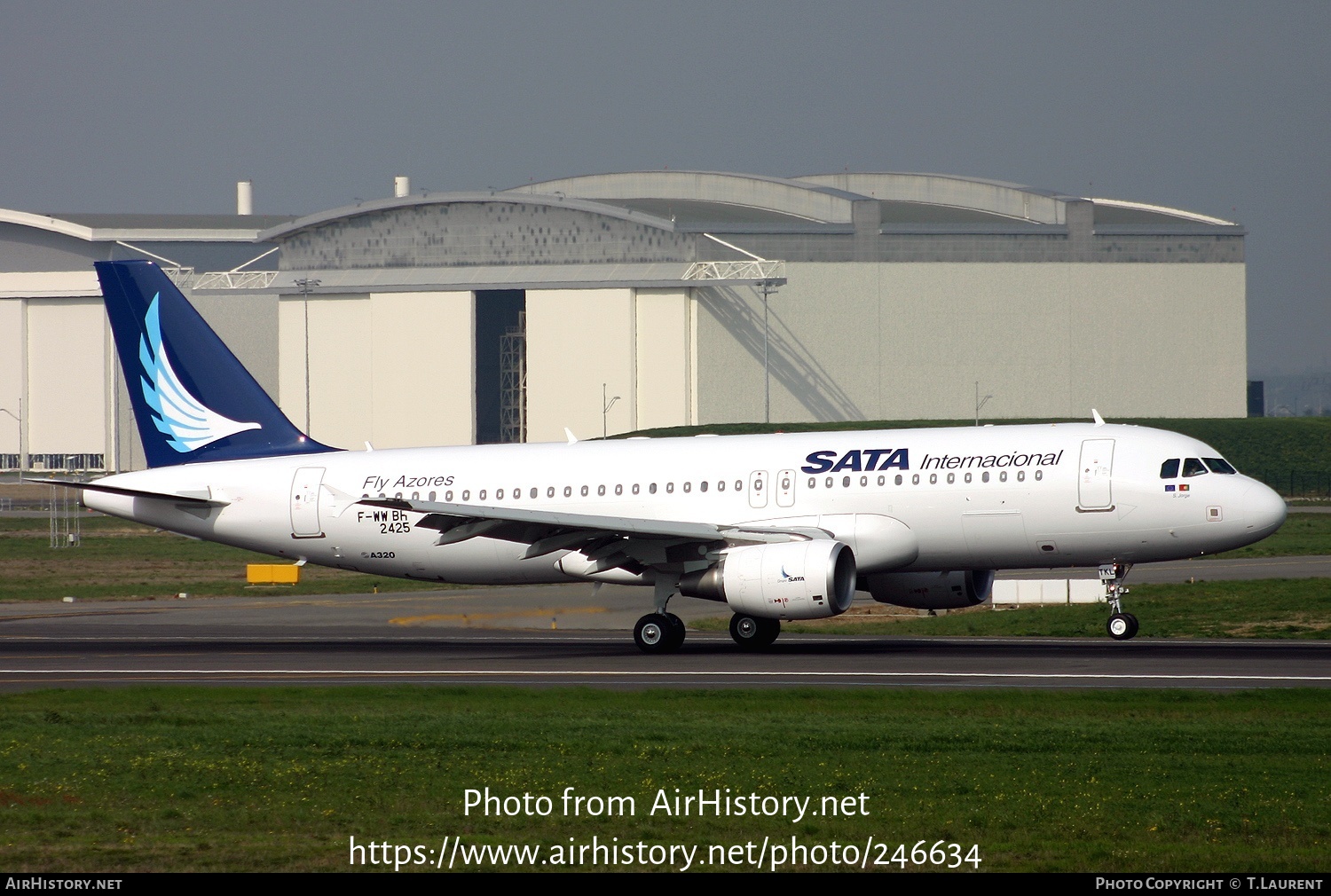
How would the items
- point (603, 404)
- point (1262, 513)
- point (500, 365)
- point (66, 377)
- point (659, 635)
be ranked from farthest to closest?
1. point (66, 377)
2. point (500, 365)
3. point (603, 404)
4. point (659, 635)
5. point (1262, 513)

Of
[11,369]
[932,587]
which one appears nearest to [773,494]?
[932,587]

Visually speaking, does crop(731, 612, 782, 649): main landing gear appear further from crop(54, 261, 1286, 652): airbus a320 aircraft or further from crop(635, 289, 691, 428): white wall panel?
crop(635, 289, 691, 428): white wall panel

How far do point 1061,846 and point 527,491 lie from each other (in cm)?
2218

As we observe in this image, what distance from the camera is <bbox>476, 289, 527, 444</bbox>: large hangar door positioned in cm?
10812

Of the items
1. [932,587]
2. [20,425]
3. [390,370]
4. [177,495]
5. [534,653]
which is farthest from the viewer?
[20,425]

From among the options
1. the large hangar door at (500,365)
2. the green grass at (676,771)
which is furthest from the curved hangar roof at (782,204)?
the green grass at (676,771)

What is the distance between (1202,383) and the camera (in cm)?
10656

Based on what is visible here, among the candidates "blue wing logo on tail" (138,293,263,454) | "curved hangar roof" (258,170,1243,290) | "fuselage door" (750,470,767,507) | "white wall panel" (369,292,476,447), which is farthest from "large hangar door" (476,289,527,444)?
"fuselage door" (750,470,767,507)

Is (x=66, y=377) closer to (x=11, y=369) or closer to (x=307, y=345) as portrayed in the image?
(x=11, y=369)

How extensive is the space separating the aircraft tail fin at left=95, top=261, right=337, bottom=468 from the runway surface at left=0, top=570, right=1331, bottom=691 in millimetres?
4428

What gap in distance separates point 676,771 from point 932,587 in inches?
672

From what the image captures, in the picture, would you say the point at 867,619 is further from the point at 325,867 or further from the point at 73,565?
the point at 73,565

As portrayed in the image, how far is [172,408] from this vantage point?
36.5 meters

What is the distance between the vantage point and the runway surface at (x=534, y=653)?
1029 inches
